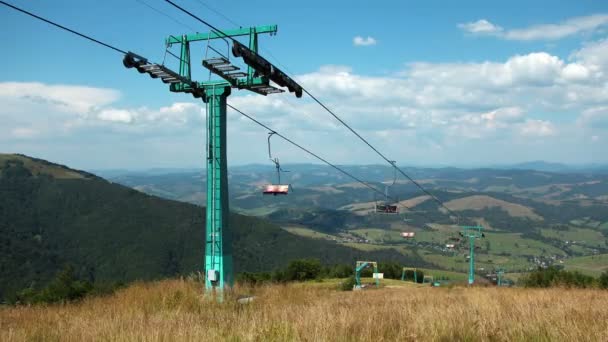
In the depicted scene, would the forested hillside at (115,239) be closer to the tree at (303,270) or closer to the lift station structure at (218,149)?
the tree at (303,270)

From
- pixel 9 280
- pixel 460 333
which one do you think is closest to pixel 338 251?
pixel 9 280

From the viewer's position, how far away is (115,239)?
160 metres

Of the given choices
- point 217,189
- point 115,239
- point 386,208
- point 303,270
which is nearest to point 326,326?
point 217,189

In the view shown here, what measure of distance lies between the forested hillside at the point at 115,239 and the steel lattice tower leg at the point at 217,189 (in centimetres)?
11040

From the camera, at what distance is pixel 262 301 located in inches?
432

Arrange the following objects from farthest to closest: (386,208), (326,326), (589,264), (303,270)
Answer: (589,264) < (303,270) < (386,208) < (326,326)

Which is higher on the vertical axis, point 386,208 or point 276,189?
point 276,189

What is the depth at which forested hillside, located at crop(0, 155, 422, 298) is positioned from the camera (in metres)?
137

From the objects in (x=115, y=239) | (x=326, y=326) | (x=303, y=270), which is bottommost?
(x=115, y=239)

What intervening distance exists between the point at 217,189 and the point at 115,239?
15346cm

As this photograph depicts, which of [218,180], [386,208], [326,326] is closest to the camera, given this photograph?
[326,326]

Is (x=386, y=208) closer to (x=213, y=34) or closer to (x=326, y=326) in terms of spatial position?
(x=213, y=34)

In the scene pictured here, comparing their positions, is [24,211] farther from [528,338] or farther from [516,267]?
[528,338]

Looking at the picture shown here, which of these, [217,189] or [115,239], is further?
[115,239]
